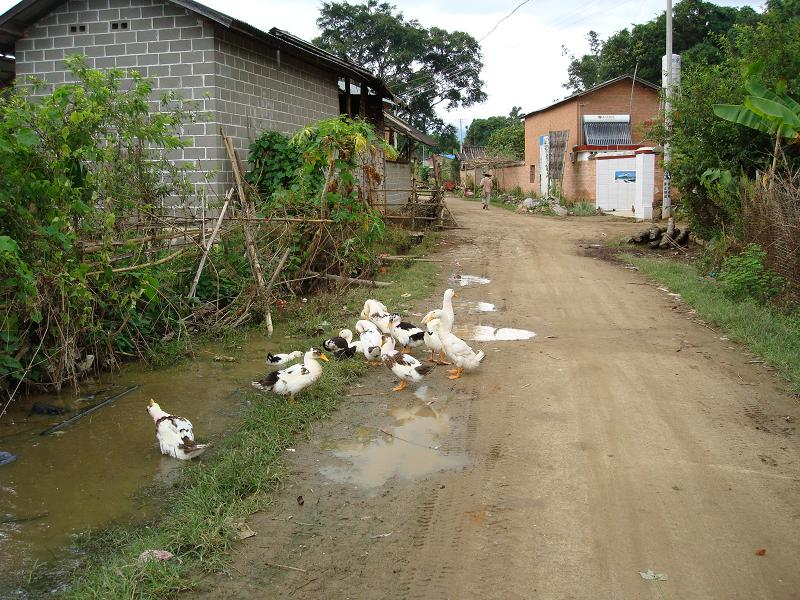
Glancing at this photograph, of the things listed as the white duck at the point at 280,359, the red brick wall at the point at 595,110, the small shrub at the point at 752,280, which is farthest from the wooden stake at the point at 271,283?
the red brick wall at the point at 595,110

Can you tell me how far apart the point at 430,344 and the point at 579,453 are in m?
2.90

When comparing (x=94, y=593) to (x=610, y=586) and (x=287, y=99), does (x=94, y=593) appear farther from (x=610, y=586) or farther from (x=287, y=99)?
(x=287, y=99)

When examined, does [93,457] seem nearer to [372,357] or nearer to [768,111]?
[372,357]

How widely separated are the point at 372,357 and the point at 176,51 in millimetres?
8004

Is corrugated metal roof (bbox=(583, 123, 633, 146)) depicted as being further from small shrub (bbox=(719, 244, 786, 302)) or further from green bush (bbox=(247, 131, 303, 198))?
small shrub (bbox=(719, 244, 786, 302))

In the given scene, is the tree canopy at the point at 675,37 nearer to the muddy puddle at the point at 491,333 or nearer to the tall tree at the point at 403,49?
the tall tree at the point at 403,49

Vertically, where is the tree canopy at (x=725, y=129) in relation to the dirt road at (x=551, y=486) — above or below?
above

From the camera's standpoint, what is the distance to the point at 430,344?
26.7ft

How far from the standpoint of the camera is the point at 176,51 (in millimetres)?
12969

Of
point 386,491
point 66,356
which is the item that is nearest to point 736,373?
point 386,491

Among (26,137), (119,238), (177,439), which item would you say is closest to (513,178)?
(119,238)

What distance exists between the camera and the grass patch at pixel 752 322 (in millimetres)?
7789

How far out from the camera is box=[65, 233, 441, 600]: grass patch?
3836 mm

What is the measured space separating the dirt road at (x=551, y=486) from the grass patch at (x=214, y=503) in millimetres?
173
